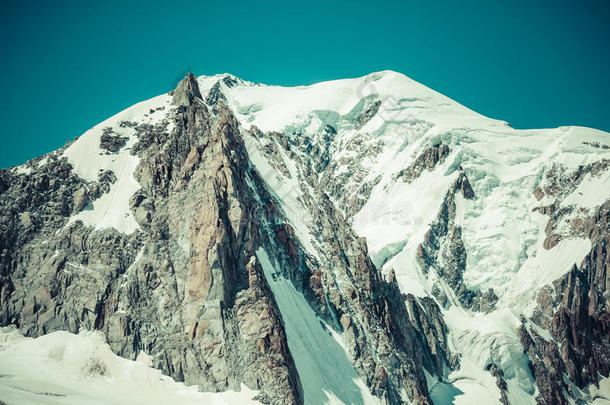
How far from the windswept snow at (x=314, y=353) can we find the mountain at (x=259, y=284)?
42cm

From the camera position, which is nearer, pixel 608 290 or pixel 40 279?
pixel 40 279

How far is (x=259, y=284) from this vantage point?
83.8 m

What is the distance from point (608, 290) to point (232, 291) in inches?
4688

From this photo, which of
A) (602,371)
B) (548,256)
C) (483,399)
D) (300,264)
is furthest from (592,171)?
(300,264)

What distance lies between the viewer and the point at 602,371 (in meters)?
151

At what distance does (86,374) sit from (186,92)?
59143 mm

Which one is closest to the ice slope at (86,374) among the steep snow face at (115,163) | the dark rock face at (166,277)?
the dark rock face at (166,277)

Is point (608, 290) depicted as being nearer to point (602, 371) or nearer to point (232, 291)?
point (602, 371)

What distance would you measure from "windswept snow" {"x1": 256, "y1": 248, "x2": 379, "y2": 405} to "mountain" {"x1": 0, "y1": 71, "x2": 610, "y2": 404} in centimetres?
42

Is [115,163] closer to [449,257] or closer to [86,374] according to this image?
[86,374]

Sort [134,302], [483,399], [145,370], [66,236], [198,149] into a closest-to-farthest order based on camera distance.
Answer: [145,370] → [134,302] → [66,236] → [198,149] → [483,399]

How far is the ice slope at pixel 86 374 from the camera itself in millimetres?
68994

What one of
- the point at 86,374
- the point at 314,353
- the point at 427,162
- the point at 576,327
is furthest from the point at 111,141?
the point at 576,327

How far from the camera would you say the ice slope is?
68994 mm
